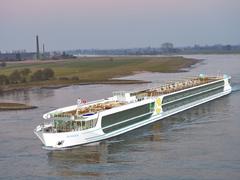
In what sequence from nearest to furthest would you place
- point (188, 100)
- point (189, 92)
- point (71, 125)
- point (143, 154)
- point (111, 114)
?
point (143, 154)
point (71, 125)
point (111, 114)
point (188, 100)
point (189, 92)

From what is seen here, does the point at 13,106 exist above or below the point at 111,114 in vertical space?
below

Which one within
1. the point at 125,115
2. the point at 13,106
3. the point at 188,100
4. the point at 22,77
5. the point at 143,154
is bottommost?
the point at 13,106

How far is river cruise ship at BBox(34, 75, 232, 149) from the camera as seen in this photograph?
30214mm

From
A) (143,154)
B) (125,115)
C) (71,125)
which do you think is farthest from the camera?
(125,115)

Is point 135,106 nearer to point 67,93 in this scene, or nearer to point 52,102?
point 52,102

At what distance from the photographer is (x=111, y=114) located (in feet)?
109

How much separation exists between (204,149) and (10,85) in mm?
53879

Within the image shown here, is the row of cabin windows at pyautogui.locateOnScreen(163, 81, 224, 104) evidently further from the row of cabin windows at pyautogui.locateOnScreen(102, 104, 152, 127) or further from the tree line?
the tree line

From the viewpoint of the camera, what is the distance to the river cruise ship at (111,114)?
3021cm

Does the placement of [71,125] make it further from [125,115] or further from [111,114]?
[125,115]

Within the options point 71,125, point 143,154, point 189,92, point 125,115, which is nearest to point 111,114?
point 125,115

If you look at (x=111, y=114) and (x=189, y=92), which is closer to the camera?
(x=111, y=114)

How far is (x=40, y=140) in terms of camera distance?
31766mm

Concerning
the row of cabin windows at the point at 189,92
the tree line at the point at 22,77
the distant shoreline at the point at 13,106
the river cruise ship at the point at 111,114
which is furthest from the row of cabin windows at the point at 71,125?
the tree line at the point at 22,77
